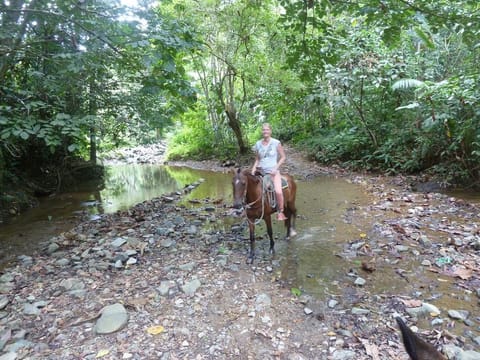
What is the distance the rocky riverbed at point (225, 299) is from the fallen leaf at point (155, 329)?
0.06ft

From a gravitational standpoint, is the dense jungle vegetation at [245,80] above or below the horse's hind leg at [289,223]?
above

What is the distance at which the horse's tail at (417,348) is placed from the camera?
1279 mm

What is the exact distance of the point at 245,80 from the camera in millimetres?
18000

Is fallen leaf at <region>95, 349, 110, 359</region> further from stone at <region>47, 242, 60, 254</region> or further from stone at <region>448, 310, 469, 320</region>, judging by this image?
stone at <region>448, 310, 469, 320</region>

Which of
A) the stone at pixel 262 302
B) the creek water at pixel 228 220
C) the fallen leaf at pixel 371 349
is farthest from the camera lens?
the creek water at pixel 228 220

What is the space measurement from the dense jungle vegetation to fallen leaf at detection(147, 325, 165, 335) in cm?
333

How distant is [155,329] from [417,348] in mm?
3406

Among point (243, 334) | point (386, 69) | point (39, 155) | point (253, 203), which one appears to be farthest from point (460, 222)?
point (39, 155)

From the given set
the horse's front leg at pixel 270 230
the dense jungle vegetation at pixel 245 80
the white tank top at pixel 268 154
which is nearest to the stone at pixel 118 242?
the dense jungle vegetation at pixel 245 80

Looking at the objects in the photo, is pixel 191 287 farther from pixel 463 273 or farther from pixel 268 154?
pixel 463 273

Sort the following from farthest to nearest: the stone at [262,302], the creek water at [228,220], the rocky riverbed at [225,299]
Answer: the creek water at [228,220]
the stone at [262,302]
the rocky riverbed at [225,299]

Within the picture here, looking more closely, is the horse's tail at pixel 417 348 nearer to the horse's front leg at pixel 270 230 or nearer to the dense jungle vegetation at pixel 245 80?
the horse's front leg at pixel 270 230

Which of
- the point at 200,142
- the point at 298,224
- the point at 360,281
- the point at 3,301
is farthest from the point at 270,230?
the point at 200,142

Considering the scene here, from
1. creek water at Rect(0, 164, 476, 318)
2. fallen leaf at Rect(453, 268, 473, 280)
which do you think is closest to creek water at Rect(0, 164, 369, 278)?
creek water at Rect(0, 164, 476, 318)
